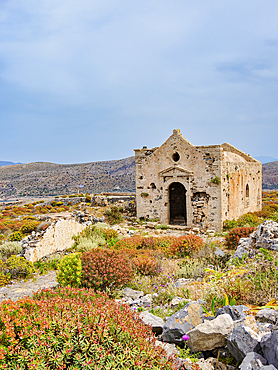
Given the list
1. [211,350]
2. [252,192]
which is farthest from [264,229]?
[252,192]

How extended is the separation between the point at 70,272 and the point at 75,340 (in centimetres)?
371

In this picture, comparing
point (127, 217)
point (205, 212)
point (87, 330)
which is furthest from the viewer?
point (127, 217)

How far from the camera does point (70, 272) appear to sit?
6629 millimetres

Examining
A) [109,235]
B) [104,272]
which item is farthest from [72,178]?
[104,272]

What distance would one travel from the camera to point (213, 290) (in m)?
4.93

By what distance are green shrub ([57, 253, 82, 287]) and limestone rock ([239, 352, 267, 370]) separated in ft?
14.0

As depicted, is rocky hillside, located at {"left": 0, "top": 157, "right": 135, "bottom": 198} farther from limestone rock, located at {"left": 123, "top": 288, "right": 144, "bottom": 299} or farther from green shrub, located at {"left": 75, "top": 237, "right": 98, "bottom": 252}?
limestone rock, located at {"left": 123, "top": 288, "right": 144, "bottom": 299}

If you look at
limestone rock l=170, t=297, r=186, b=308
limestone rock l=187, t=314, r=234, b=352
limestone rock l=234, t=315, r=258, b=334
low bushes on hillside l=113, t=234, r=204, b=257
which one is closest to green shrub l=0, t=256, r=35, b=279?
low bushes on hillside l=113, t=234, r=204, b=257

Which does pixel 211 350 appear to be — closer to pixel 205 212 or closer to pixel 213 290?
pixel 213 290

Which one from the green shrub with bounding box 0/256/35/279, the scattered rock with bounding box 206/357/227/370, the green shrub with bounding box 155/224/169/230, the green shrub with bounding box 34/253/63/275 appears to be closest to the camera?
the scattered rock with bounding box 206/357/227/370

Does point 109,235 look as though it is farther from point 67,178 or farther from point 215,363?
point 67,178

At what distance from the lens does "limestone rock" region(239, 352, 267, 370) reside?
2.92 m

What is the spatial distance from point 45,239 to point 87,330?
26.6ft

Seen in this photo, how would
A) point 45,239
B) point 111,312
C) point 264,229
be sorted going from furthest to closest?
point 45,239
point 264,229
point 111,312
